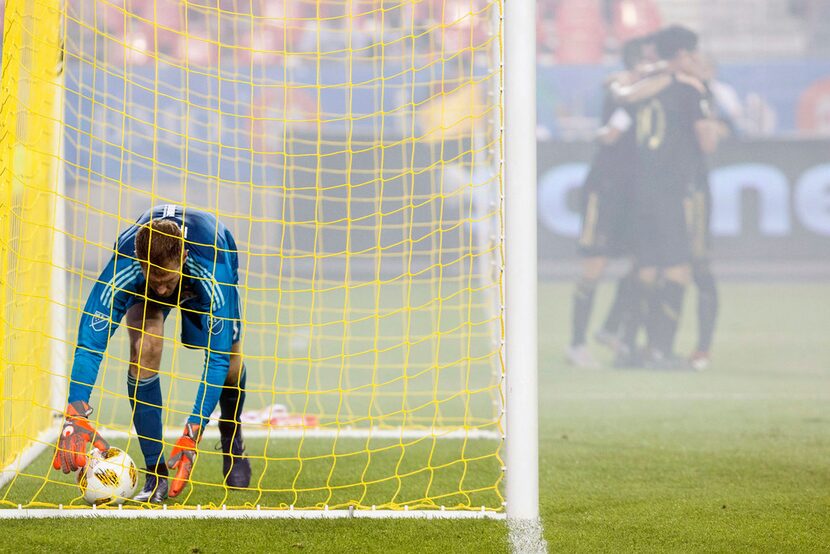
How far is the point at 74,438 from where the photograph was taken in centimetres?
341

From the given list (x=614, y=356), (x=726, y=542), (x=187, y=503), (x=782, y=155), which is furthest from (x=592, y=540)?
(x=782, y=155)

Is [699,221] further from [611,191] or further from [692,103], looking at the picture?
[692,103]

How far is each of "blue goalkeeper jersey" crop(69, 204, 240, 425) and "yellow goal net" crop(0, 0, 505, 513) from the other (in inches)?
4.6

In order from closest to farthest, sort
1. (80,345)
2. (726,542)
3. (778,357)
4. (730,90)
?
(726,542) → (80,345) → (778,357) → (730,90)

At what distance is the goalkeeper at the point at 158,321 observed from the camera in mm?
3471

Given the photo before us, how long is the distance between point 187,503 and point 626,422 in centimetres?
284

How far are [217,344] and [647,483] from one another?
5.69 ft

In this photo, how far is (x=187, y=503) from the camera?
146 inches

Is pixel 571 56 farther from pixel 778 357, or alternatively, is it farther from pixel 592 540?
pixel 592 540

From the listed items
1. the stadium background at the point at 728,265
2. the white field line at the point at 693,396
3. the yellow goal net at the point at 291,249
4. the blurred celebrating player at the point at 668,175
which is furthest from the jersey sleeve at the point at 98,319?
the blurred celebrating player at the point at 668,175

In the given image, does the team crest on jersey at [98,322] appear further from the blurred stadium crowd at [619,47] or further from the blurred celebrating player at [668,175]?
the blurred stadium crowd at [619,47]

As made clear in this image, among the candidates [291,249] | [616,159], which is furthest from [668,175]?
[291,249]

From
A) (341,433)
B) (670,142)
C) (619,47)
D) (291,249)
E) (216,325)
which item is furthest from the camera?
(619,47)

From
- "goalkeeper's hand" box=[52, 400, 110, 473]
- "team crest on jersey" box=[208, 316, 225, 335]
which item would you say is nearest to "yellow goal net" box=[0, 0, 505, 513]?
"team crest on jersey" box=[208, 316, 225, 335]
